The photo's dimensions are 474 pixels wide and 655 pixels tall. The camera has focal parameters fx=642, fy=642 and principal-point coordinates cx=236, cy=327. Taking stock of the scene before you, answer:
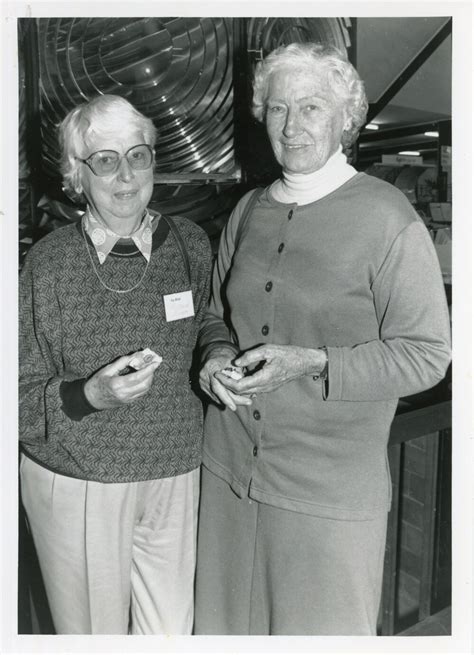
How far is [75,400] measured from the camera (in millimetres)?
1408

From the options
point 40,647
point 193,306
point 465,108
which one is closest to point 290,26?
point 465,108

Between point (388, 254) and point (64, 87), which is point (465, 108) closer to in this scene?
point (388, 254)

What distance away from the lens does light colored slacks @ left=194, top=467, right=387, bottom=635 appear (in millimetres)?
1446

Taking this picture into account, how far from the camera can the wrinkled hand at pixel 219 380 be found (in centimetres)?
139

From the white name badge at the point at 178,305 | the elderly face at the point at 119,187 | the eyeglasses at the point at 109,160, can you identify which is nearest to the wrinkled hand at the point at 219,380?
the white name badge at the point at 178,305

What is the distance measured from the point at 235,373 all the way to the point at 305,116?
582 millimetres

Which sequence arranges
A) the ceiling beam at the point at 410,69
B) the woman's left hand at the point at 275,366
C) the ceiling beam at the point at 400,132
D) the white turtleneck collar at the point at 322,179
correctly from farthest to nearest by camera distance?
the ceiling beam at the point at 400,132 < the ceiling beam at the point at 410,69 < the white turtleneck collar at the point at 322,179 < the woman's left hand at the point at 275,366

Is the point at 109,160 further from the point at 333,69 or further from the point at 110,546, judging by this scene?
the point at 110,546

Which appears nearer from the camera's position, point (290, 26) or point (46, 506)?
point (46, 506)

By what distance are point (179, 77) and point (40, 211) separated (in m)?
0.68

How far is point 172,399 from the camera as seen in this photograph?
1.51 meters

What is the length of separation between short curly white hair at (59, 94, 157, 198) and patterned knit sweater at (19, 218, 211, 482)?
0.16 m

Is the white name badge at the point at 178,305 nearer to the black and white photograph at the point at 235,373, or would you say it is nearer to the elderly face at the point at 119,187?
the black and white photograph at the point at 235,373

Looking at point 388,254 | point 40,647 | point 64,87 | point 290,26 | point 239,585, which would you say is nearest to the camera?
point 388,254
